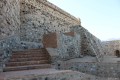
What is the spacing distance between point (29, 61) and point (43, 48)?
5.98 feet

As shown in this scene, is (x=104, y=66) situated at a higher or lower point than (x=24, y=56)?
lower

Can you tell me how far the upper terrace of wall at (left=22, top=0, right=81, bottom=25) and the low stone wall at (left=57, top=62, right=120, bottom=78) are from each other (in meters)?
5.54

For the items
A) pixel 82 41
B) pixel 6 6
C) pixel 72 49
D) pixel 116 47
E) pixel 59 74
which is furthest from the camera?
pixel 116 47

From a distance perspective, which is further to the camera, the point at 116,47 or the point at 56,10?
the point at 116,47

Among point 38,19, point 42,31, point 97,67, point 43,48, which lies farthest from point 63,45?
point 38,19

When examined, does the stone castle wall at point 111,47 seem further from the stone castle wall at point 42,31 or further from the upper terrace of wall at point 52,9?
the stone castle wall at point 42,31

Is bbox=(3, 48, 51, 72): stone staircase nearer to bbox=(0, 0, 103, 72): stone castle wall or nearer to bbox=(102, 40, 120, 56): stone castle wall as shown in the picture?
bbox=(0, 0, 103, 72): stone castle wall

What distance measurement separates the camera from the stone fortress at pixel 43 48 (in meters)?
5.73

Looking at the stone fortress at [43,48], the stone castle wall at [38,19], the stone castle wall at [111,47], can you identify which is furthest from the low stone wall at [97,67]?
the stone castle wall at [111,47]

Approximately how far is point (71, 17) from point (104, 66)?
1145 centimetres

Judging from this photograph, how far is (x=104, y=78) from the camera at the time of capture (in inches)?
299

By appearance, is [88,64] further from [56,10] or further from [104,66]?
[56,10]

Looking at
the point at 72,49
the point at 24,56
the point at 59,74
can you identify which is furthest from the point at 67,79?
the point at 72,49

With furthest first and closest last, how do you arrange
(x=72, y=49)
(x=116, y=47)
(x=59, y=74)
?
(x=116, y=47)
(x=72, y=49)
(x=59, y=74)
